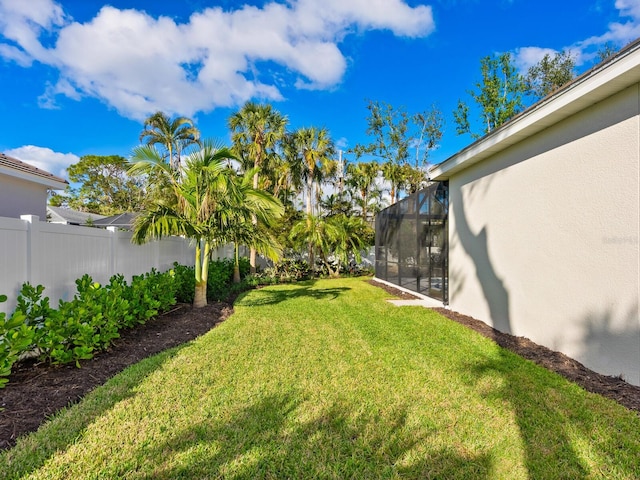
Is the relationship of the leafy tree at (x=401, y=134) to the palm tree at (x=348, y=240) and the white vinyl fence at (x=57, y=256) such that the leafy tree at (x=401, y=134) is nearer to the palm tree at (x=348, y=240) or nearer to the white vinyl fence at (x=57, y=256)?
the palm tree at (x=348, y=240)

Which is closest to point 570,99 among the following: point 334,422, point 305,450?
point 334,422

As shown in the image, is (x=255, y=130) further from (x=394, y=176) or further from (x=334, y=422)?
(x=334, y=422)

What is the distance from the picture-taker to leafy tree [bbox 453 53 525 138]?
16.0 meters

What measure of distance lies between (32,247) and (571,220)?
19.8 ft

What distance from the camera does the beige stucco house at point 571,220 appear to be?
3.24 m

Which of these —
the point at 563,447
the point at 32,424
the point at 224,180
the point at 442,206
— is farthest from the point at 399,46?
the point at 32,424

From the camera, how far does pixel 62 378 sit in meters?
3.05

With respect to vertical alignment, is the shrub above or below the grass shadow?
above

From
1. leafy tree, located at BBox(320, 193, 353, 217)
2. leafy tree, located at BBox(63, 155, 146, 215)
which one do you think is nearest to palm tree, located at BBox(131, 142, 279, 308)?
leafy tree, located at BBox(320, 193, 353, 217)

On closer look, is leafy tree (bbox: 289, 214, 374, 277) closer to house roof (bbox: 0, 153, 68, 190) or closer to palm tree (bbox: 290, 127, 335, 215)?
palm tree (bbox: 290, 127, 335, 215)

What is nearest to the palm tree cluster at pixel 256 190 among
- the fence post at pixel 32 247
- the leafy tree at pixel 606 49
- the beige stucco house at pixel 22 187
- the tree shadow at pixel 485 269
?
the fence post at pixel 32 247

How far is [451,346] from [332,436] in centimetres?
280

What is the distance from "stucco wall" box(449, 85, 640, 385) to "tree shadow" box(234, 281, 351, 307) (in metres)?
4.42

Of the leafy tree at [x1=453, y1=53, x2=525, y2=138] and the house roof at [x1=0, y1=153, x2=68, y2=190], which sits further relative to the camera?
the leafy tree at [x1=453, y1=53, x2=525, y2=138]
